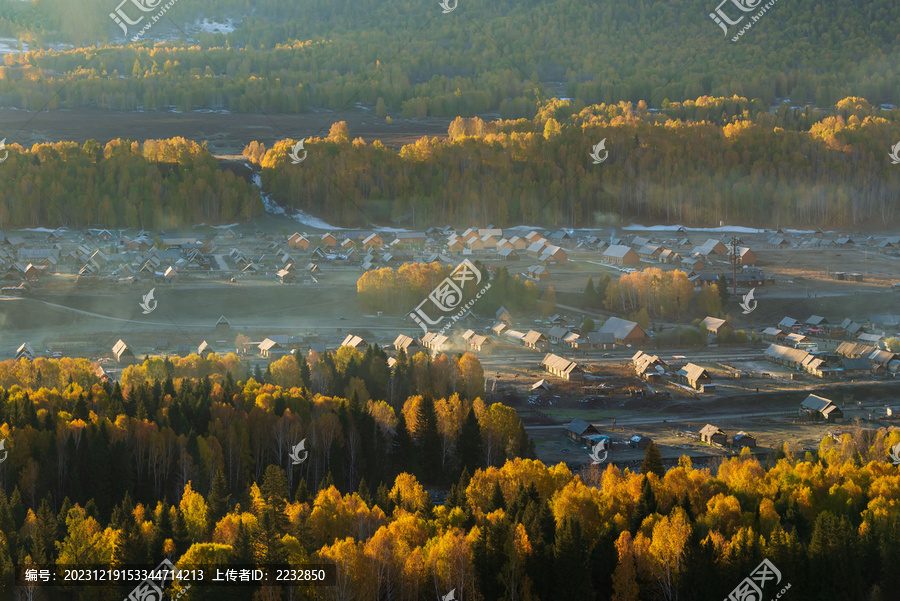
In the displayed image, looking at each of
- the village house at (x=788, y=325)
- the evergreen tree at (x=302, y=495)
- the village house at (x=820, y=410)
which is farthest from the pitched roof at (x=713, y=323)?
the evergreen tree at (x=302, y=495)

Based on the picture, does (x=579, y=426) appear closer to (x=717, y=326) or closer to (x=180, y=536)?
(x=180, y=536)

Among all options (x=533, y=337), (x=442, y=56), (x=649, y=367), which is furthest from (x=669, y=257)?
(x=442, y=56)

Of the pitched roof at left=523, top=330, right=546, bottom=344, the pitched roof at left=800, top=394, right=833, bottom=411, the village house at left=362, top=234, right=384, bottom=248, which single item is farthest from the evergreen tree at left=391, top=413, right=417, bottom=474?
the village house at left=362, top=234, right=384, bottom=248

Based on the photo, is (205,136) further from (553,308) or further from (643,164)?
(553,308)

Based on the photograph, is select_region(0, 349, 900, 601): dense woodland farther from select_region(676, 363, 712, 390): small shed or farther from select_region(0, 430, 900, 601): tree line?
select_region(676, 363, 712, 390): small shed

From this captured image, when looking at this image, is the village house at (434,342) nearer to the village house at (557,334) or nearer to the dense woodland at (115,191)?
the village house at (557,334)

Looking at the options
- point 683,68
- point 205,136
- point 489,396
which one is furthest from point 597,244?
point 683,68

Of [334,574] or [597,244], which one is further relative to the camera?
[597,244]
